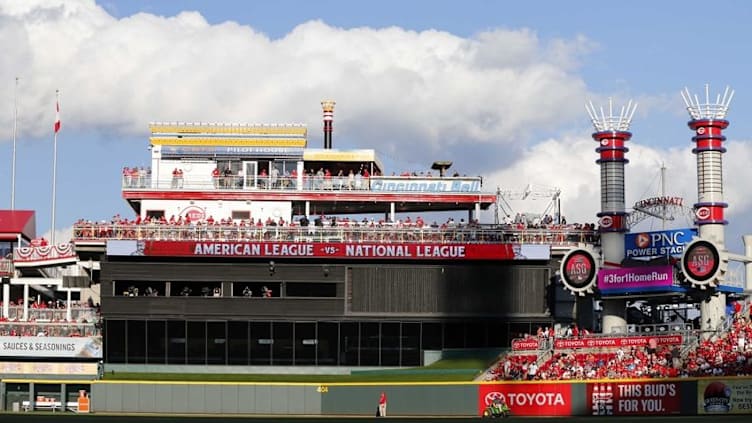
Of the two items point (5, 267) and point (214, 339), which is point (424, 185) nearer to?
point (214, 339)

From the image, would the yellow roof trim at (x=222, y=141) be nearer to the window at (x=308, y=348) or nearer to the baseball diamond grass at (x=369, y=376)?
the window at (x=308, y=348)

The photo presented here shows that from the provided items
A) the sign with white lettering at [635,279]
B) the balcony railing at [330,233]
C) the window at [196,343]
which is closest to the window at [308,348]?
the balcony railing at [330,233]

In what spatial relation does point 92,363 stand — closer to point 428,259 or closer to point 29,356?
point 29,356

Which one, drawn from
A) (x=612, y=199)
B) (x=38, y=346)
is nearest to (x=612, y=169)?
(x=612, y=199)

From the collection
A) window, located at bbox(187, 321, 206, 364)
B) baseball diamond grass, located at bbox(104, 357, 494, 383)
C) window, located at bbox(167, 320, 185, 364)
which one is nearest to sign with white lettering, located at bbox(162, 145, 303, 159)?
window, located at bbox(167, 320, 185, 364)

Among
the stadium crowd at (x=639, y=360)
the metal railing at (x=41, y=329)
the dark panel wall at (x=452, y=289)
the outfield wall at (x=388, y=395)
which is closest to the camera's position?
the stadium crowd at (x=639, y=360)

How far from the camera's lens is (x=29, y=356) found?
8012cm

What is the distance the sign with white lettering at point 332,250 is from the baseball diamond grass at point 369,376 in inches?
247

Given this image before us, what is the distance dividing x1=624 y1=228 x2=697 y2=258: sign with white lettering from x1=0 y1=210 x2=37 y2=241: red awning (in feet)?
120

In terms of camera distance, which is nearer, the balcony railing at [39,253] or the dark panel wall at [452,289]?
the dark panel wall at [452,289]

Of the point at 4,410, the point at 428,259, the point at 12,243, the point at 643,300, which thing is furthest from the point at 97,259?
the point at 643,300

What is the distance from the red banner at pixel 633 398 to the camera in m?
65.7

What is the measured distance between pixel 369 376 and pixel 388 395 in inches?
257

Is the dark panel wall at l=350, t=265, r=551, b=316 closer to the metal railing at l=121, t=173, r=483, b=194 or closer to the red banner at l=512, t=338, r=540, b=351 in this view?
the red banner at l=512, t=338, r=540, b=351
